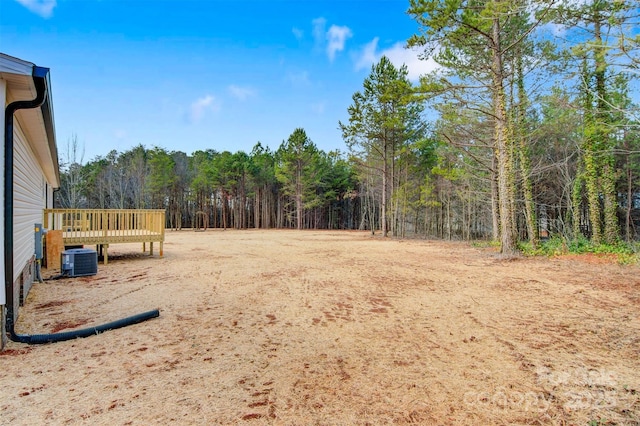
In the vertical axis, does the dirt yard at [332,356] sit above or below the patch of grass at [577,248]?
below

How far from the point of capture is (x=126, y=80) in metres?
14.1

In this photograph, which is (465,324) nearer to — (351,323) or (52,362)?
(351,323)

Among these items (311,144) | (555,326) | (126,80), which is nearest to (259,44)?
(126,80)

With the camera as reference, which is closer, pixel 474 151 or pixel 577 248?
pixel 577 248

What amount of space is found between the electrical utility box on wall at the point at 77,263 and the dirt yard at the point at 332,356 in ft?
2.19

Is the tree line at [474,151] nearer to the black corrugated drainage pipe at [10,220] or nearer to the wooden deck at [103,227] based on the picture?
the black corrugated drainage pipe at [10,220]

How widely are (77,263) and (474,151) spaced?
51.4 ft

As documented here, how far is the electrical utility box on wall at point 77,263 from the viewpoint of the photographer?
629 cm

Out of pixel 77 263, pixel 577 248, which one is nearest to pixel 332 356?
pixel 77 263

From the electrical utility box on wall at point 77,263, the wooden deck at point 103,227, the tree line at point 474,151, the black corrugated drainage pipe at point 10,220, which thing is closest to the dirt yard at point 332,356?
the black corrugated drainage pipe at point 10,220

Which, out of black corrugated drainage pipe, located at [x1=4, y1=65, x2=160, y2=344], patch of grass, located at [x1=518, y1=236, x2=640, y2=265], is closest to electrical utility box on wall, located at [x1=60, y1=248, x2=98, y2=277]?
black corrugated drainage pipe, located at [x1=4, y1=65, x2=160, y2=344]

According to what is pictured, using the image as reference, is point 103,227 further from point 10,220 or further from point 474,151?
point 474,151

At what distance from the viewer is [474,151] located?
1455 centimetres

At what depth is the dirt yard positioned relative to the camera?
6.38 feet
